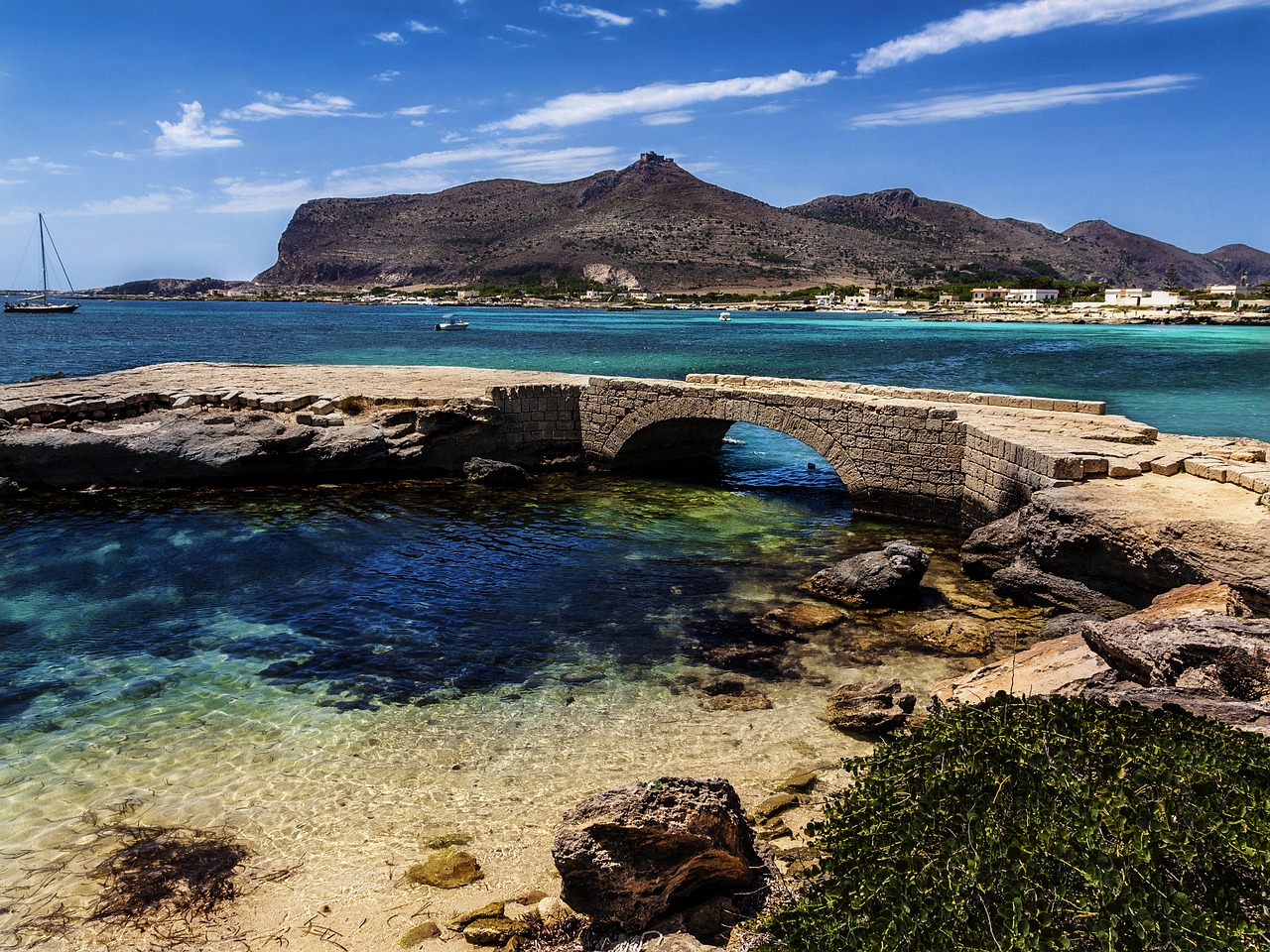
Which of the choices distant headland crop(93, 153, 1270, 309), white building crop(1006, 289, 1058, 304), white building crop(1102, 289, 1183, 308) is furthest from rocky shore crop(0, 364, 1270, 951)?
distant headland crop(93, 153, 1270, 309)

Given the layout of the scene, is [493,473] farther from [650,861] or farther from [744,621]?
[650,861]

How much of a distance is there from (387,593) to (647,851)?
26.9 ft

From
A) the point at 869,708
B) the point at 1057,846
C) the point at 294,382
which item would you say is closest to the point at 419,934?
the point at 1057,846

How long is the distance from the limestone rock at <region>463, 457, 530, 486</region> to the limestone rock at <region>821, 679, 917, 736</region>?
1183 cm

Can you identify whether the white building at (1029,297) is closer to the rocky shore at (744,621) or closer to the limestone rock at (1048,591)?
the rocky shore at (744,621)

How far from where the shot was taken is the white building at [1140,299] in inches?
3833

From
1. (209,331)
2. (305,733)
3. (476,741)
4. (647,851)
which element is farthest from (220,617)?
(209,331)

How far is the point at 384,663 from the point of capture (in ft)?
32.1

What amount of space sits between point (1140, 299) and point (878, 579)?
386 ft

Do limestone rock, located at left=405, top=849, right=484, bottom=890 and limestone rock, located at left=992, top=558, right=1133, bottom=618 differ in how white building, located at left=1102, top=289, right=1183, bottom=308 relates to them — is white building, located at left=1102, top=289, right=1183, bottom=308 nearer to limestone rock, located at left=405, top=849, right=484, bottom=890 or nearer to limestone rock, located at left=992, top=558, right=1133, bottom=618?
limestone rock, located at left=992, top=558, right=1133, bottom=618

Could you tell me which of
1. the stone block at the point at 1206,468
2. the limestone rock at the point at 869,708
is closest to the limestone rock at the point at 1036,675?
the limestone rock at the point at 869,708

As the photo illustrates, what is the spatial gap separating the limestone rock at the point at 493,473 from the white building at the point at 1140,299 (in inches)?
3933

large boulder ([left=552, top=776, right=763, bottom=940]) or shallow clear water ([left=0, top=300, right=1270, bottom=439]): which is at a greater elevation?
shallow clear water ([left=0, top=300, right=1270, bottom=439])

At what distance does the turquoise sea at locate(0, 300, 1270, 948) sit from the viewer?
6.62m
